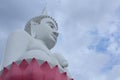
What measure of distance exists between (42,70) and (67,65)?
1.09 m

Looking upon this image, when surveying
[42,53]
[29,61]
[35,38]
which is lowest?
[29,61]

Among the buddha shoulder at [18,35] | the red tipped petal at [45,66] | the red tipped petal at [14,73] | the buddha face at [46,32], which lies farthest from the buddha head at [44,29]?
the red tipped petal at [14,73]

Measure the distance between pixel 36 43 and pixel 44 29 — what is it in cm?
47

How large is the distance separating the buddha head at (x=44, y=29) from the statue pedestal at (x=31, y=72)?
3.78ft

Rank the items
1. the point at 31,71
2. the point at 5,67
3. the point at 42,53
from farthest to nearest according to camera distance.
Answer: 1. the point at 42,53
2. the point at 5,67
3. the point at 31,71

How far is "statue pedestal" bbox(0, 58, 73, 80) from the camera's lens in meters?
4.00

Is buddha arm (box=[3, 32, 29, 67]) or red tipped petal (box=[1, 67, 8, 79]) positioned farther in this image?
buddha arm (box=[3, 32, 29, 67])

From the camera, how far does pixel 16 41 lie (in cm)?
484

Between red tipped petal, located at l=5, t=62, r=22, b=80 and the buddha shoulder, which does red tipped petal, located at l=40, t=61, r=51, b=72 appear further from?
the buddha shoulder

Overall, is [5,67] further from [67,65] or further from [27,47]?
[67,65]

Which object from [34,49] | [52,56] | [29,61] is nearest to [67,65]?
[52,56]

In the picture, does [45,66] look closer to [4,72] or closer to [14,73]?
[14,73]

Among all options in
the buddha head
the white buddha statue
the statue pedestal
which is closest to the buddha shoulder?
the white buddha statue

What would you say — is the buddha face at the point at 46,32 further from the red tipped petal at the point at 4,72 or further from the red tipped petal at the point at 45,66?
the red tipped petal at the point at 4,72
